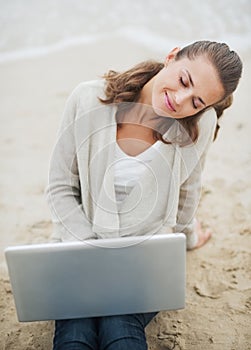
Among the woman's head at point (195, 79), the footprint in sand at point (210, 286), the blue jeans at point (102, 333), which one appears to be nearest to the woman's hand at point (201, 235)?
the footprint in sand at point (210, 286)

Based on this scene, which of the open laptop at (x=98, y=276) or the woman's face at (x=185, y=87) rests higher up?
the woman's face at (x=185, y=87)

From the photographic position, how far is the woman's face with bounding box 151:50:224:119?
1.00m

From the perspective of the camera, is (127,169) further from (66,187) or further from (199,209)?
(199,209)

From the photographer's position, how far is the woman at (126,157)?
1.06 m

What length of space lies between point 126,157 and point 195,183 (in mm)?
220

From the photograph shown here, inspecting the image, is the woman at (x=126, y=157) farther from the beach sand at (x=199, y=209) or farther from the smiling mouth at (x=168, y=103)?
the beach sand at (x=199, y=209)

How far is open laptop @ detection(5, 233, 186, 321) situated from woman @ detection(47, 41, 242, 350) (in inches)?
1.9

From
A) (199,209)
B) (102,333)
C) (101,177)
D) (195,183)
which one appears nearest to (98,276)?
(102,333)

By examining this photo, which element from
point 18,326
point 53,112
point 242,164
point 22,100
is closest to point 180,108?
point 18,326

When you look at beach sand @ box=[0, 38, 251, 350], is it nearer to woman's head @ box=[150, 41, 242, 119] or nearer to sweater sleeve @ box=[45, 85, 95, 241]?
sweater sleeve @ box=[45, 85, 95, 241]

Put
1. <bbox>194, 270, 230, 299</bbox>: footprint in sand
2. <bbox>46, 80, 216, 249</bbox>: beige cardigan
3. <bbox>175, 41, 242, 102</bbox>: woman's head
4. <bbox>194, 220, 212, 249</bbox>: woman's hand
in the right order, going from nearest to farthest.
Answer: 1. <bbox>175, 41, 242, 102</bbox>: woman's head
2. <bbox>46, 80, 216, 249</bbox>: beige cardigan
3. <bbox>194, 270, 230, 299</bbox>: footprint in sand
4. <bbox>194, 220, 212, 249</bbox>: woman's hand

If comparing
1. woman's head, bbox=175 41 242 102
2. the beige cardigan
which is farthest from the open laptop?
woman's head, bbox=175 41 242 102

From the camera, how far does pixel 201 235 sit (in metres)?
1.53

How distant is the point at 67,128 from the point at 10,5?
3.15 metres
